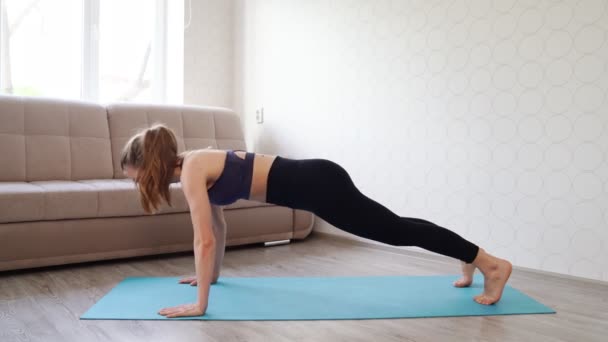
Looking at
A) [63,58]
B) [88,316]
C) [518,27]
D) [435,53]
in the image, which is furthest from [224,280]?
[63,58]

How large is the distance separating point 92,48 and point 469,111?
2795mm

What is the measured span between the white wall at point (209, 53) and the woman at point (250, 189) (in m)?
2.43

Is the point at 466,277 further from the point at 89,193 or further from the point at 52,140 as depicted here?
the point at 52,140

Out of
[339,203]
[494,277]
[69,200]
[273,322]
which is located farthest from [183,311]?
[494,277]

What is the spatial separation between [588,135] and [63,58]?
11.7 ft

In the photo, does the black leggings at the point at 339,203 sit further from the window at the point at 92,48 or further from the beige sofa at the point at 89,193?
the window at the point at 92,48

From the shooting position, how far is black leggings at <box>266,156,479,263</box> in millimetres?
2045

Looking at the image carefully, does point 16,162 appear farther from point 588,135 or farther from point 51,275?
point 588,135

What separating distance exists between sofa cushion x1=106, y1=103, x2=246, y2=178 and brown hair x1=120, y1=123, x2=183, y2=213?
1.62 m

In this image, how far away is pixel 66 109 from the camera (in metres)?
3.33

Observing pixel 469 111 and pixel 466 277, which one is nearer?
pixel 466 277

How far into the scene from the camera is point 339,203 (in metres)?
2.04

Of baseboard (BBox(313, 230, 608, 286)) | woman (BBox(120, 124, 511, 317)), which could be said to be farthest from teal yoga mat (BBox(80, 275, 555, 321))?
baseboard (BBox(313, 230, 608, 286))

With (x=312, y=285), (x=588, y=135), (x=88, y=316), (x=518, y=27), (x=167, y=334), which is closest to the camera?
(x=167, y=334)
